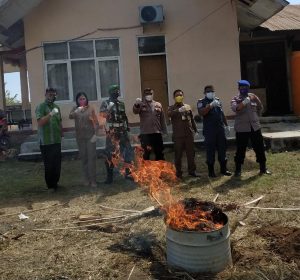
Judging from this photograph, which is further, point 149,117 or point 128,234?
point 149,117

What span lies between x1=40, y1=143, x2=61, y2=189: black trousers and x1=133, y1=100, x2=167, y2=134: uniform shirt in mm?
1732

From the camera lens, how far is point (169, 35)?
40.5 ft

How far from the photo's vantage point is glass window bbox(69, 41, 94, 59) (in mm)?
12391

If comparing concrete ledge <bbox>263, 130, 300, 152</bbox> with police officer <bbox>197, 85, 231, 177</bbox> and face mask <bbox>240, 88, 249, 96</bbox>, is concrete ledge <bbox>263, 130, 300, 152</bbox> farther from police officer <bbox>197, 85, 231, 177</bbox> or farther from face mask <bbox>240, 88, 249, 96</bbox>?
face mask <bbox>240, 88, 249, 96</bbox>

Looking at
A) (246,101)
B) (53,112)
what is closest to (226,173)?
(246,101)

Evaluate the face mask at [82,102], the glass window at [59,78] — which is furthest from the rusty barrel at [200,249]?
the glass window at [59,78]

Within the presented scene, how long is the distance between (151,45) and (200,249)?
904 centimetres

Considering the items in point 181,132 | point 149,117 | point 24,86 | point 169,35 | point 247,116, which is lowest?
point 181,132

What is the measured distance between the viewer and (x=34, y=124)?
492 inches

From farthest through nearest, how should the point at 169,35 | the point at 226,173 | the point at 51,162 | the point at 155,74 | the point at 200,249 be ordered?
the point at 155,74, the point at 169,35, the point at 226,173, the point at 51,162, the point at 200,249

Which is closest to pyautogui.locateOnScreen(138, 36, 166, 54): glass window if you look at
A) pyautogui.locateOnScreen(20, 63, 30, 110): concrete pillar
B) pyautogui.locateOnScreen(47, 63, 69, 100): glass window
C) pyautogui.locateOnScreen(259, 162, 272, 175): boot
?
pyautogui.locateOnScreen(47, 63, 69, 100): glass window

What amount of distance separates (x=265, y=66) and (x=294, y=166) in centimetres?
825

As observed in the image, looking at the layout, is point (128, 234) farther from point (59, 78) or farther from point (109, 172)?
point (59, 78)

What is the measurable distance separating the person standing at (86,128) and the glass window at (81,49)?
420cm
